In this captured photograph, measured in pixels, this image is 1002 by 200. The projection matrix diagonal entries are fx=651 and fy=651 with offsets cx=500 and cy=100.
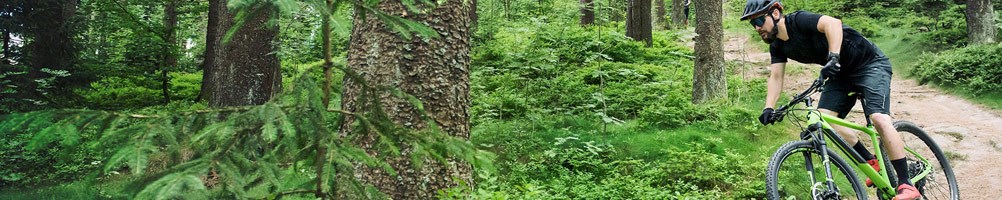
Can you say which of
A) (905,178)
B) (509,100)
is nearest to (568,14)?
(509,100)

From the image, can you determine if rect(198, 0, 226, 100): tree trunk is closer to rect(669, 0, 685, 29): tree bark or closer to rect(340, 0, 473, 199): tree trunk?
rect(340, 0, 473, 199): tree trunk

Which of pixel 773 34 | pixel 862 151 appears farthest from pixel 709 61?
pixel 773 34

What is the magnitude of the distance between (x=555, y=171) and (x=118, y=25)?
10.1m

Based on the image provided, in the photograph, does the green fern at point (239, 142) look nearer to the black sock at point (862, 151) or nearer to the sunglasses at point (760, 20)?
the sunglasses at point (760, 20)

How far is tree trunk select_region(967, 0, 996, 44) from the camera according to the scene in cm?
1431

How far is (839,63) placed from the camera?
4883 mm

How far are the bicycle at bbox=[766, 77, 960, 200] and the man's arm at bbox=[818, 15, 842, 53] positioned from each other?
0.24 meters

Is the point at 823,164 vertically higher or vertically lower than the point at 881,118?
lower

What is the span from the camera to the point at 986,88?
11516 mm

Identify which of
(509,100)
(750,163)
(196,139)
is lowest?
(750,163)

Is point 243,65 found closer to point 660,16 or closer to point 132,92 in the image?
point 132,92

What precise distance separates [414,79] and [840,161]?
10.2 ft

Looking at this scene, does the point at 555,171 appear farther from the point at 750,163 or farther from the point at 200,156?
the point at 200,156

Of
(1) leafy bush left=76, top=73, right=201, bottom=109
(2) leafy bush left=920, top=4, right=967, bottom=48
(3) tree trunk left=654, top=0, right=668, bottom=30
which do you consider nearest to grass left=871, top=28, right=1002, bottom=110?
(2) leafy bush left=920, top=4, right=967, bottom=48
